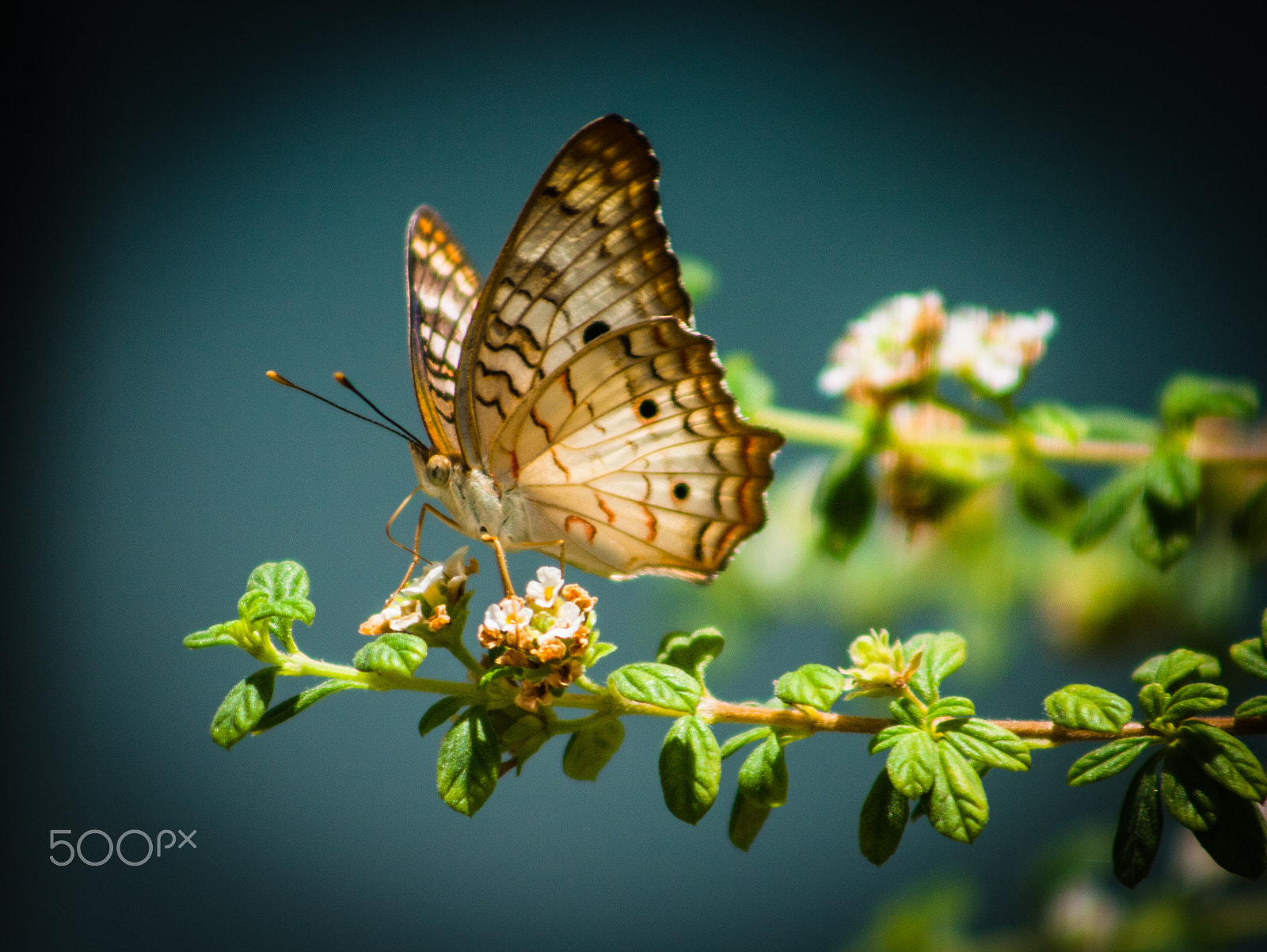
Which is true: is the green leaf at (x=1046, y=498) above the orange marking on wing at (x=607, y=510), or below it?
above

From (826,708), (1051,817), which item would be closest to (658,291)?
(826,708)

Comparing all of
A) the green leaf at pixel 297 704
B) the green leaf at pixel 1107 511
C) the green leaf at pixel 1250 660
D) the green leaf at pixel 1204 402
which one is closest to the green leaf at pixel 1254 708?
the green leaf at pixel 1250 660

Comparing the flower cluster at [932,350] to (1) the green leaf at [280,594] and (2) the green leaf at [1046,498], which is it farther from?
(1) the green leaf at [280,594]

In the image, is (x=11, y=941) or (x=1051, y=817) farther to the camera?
(x=1051, y=817)

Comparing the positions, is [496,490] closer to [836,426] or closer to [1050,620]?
[836,426]

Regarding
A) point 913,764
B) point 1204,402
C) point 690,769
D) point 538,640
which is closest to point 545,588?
point 538,640

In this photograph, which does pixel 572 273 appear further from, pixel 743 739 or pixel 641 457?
pixel 743 739
